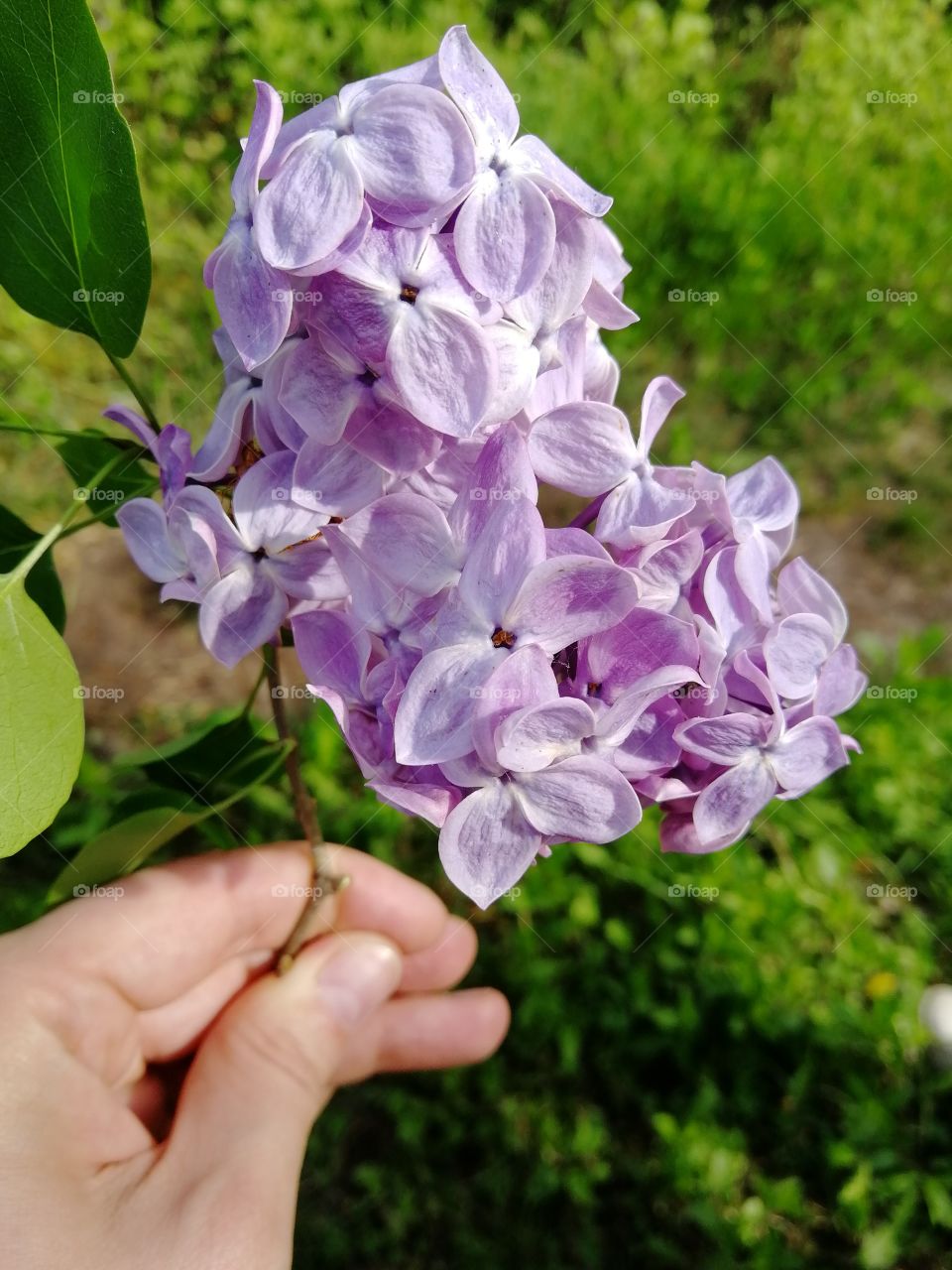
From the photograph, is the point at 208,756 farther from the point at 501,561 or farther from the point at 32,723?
the point at 501,561

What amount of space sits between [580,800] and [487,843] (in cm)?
5

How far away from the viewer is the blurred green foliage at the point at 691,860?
1.19 m

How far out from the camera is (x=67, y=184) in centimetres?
59

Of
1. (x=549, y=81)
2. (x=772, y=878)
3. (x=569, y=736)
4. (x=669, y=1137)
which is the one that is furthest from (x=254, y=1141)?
(x=549, y=81)

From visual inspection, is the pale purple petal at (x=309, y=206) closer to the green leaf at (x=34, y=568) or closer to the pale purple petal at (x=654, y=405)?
the pale purple petal at (x=654, y=405)

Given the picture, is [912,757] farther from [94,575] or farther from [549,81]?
[549,81]

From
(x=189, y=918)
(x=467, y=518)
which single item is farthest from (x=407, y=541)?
(x=189, y=918)

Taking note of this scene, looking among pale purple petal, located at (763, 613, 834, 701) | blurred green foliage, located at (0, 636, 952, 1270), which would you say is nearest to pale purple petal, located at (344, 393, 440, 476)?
pale purple petal, located at (763, 613, 834, 701)

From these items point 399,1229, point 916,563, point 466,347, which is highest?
point 466,347

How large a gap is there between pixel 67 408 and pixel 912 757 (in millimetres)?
1512

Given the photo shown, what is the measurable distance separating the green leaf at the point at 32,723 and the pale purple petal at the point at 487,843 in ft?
0.73

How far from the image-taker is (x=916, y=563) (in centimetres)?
182

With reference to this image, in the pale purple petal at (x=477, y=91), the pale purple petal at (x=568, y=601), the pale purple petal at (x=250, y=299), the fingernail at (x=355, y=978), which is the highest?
the pale purple petal at (x=477, y=91)

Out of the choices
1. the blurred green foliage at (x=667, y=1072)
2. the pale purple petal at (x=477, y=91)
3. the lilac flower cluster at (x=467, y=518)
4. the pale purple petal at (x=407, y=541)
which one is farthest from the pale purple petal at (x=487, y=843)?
the blurred green foliage at (x=667, y=1072)
